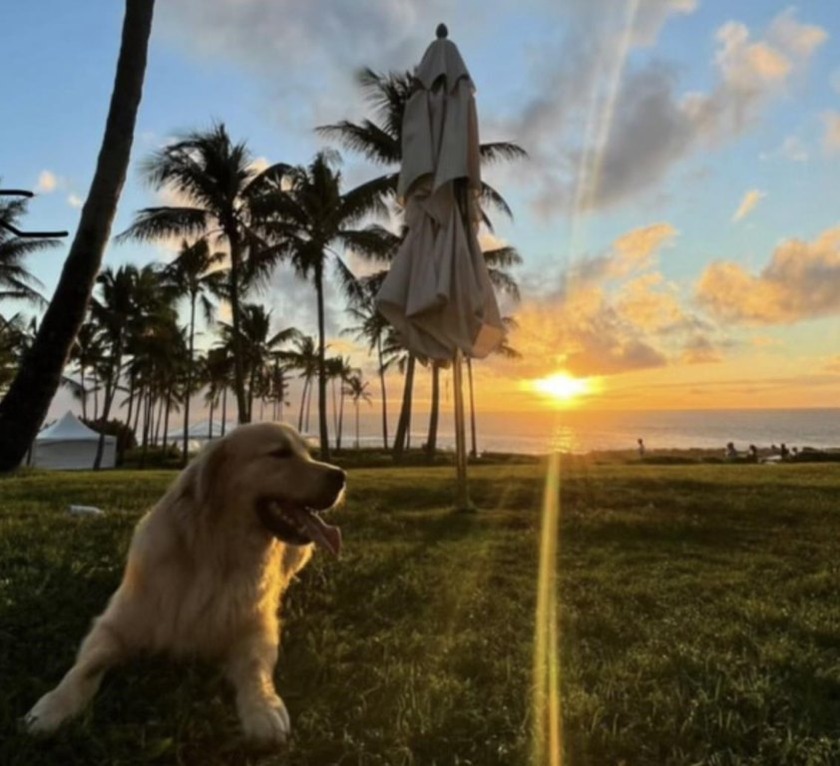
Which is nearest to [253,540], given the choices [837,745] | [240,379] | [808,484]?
[837,745]

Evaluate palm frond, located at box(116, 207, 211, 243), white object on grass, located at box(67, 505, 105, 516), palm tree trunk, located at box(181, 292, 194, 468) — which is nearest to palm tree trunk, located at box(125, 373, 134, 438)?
palm tree trunk, located at box(181, 292, 194, 468)

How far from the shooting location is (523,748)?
216cm

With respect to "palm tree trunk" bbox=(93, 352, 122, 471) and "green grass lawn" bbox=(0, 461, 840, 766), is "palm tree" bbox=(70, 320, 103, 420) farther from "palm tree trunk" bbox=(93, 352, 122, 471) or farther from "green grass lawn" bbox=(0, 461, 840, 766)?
"green grass lawn" bbox=(0, 461, 840, 766)

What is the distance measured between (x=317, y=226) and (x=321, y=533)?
918 inches

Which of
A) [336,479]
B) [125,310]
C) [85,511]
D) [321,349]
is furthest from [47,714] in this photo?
[125,310]

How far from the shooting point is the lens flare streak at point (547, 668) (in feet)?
7.18

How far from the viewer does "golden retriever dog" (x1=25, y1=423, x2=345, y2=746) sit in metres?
2.59

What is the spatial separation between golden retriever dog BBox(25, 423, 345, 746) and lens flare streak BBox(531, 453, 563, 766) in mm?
916

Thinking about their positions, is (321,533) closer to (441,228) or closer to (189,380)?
(441,228)

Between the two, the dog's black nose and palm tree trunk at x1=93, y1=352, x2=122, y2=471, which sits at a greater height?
palm tree trunk at x1=93, y1=352, x2=122, y2=471

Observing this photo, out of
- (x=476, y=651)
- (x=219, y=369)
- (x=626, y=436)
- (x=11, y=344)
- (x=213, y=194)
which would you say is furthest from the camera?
(x=626, y=436)

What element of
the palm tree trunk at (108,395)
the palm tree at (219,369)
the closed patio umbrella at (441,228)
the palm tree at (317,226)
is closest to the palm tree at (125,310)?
the palm tree trunk at (108,395)

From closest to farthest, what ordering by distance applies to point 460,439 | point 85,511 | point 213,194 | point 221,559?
point 221,559 → point 85,511 → point 460,439 → point 213,194

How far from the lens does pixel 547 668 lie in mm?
2953
